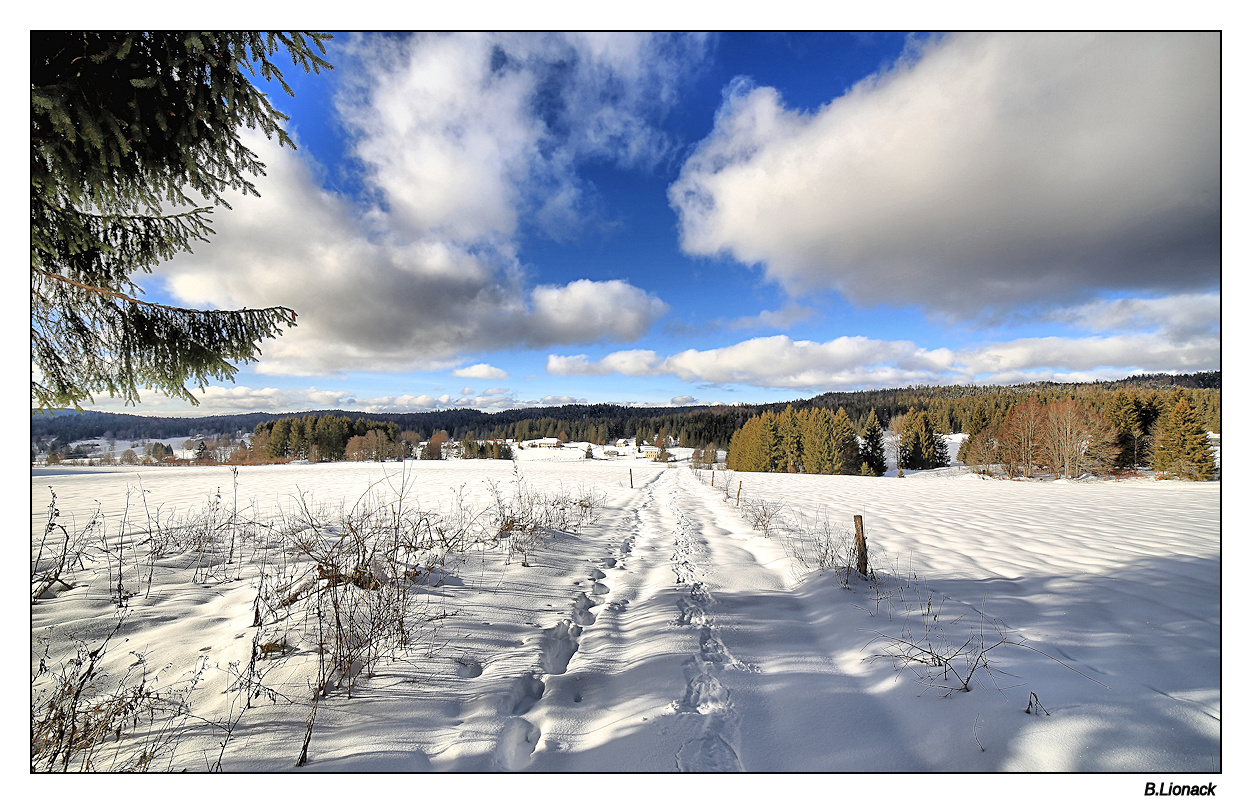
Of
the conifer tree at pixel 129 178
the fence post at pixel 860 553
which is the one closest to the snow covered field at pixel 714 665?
the fence post at pixel 860 553

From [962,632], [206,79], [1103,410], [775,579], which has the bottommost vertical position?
[775,579]

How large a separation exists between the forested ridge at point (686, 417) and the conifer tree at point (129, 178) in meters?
0.90

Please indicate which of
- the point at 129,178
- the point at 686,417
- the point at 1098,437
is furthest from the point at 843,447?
the point at 686,417

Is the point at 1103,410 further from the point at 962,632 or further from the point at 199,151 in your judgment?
the point at 199,151

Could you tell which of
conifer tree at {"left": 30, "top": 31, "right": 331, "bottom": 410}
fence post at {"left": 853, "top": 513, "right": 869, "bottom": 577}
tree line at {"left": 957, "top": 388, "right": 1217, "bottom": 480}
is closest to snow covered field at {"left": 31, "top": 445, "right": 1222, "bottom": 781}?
fence post at {"left": 853, "top": 513, "right": 869, "bottom": 577}

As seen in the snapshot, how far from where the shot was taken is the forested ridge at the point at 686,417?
4.42 m

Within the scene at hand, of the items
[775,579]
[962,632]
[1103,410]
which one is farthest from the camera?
[1103,410]

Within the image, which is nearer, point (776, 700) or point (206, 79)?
point (776, 700)

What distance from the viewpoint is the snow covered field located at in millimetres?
2330

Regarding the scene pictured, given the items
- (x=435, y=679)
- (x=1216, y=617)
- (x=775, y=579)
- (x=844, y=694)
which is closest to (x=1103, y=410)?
(x=1216, y=617)

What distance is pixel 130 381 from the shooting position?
4109 millimetres

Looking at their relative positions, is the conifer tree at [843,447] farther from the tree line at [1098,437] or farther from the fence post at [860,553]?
the fence post at [860,553]
